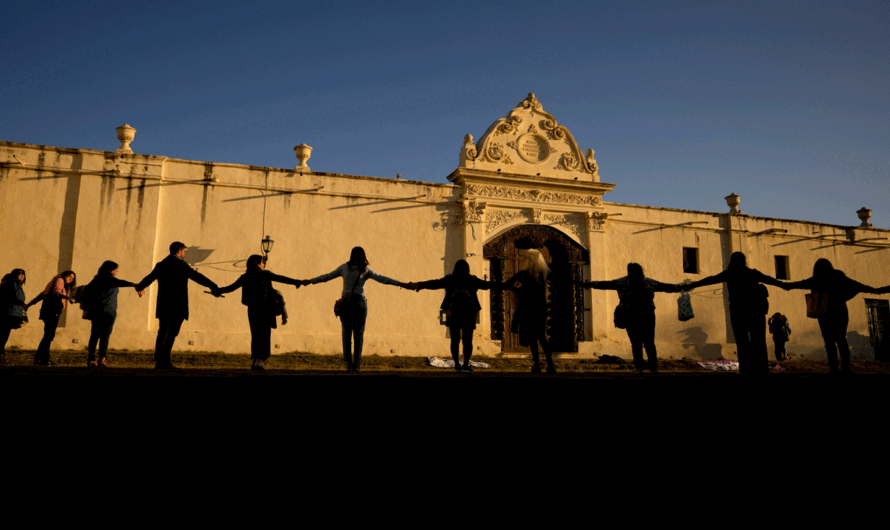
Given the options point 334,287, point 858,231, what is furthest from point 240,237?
point 858,231

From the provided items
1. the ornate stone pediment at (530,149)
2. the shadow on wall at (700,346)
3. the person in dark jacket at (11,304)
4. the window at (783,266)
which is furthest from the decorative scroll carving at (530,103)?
the person in dark jacket at (11,304)

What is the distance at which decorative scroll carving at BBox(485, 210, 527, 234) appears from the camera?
1681 centimetres

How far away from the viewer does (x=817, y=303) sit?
741 centimetres

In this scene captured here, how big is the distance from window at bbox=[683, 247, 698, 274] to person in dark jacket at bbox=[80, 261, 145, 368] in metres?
16.9

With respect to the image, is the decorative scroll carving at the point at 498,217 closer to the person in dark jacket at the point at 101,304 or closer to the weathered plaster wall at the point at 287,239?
the weathered plaster wall at the point at 287,239

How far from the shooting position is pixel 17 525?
2.04m

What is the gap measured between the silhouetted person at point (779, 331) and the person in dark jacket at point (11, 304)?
19103 millimetres

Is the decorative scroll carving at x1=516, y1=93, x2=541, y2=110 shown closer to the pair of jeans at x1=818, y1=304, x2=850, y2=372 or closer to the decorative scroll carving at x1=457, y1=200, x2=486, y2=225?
the decorative scroll carving at x1=457, y1=200, x2=486, y2=225

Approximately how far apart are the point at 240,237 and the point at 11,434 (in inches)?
501

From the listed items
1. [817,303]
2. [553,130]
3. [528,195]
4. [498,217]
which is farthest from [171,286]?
[553,130]

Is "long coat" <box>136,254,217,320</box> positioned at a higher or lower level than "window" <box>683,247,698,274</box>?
lower

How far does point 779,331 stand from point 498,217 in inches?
379

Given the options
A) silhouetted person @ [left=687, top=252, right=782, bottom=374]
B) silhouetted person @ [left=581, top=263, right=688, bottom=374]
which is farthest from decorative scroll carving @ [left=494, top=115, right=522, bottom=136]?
silhouetted person @ [left=687, top=252, right=782, bottom=374]

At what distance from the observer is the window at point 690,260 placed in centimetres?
1916
